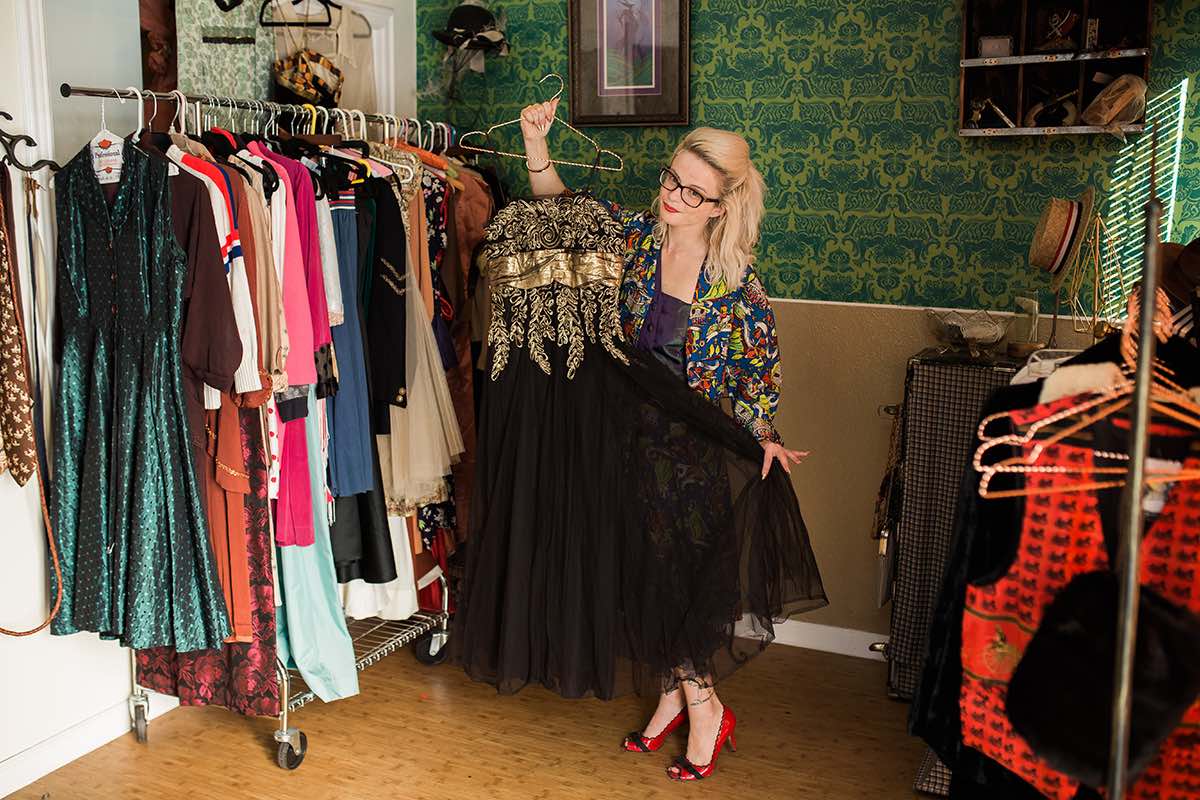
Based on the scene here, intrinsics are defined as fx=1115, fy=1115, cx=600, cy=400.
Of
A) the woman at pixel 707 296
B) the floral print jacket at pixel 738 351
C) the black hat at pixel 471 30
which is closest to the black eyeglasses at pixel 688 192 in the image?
the woman at pixel 707 296

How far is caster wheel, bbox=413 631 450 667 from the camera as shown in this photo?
11.6 ft

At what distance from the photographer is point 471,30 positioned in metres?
3.76

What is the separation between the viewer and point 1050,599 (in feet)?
5.04

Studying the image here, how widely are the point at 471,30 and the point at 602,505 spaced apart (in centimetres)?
184

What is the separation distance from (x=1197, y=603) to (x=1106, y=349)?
418mm

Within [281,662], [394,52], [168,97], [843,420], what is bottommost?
[281,662]

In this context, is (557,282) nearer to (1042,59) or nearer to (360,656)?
(360,656)

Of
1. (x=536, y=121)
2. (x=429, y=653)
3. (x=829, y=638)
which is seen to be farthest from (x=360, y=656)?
(x=536, y=121)

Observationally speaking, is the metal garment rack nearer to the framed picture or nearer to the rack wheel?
the rack wheel

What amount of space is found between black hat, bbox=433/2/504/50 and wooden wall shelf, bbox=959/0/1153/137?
1.55m

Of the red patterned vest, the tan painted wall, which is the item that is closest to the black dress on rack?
the tan painted wall

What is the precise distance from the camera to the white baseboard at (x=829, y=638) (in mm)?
3676

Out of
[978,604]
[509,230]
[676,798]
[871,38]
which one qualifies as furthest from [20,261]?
[871,38]

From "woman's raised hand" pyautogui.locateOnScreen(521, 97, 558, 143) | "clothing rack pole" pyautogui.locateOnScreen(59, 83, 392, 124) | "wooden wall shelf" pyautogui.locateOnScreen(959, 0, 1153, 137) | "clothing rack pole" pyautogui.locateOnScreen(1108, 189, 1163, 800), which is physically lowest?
"clothing rack pole" pyautogui.locateOnScreen(1108, 189, 1163, 800)
